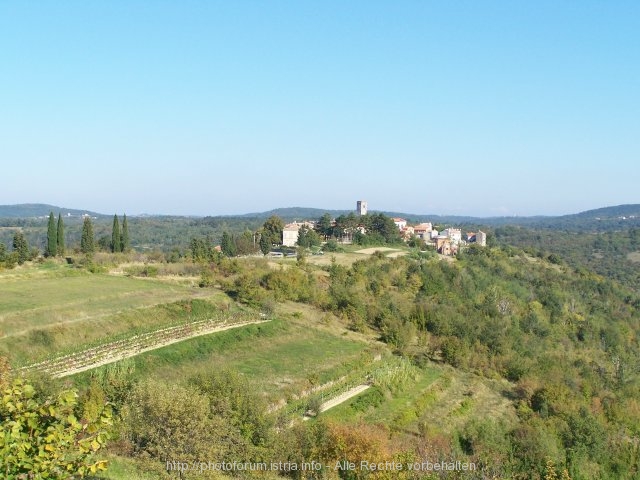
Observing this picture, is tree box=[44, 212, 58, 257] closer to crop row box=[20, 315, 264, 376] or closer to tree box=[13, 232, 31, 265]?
tree box=[13, 232, 31, 265]

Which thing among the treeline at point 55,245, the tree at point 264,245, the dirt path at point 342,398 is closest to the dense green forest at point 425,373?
the treeline at point 55,245

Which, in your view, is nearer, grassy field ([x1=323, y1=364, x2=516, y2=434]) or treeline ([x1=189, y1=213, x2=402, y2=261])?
grassy field ([x1=323, y1=364, x2=516, y2=434])

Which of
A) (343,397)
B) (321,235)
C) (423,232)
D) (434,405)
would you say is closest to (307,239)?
(321,235)

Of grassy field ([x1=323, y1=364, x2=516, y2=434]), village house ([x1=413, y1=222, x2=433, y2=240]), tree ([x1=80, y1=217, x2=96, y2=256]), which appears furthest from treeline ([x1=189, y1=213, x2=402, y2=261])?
grassy field ([x1=323, y1=364, x2=516, y2=434])

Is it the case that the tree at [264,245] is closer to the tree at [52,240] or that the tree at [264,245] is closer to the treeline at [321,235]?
the treeline at [321,235]

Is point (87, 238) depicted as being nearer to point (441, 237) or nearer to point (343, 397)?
point (343, 397)

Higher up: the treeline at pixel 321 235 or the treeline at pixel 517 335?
the treeline at pixel 321 235

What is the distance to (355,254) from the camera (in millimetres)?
61000

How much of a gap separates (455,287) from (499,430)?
31698mm

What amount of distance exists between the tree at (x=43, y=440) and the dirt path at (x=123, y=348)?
1651cm

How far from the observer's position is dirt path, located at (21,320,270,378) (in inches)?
832

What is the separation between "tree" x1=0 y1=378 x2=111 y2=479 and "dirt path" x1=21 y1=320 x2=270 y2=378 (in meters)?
16.5

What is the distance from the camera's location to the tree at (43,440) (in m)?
4.85

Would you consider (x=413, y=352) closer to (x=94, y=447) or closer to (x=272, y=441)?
(x=272, y=441)
